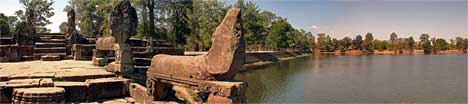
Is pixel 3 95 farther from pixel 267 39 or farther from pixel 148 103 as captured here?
pixel 267 39

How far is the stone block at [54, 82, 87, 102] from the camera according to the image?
719 cm

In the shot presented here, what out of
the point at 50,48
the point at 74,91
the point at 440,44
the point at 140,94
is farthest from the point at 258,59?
the point at 440,44

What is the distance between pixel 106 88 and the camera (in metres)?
7.84

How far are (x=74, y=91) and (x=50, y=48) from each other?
11.9m

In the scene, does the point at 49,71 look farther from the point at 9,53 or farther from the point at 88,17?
the point at 88,17

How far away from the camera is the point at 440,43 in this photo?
9700 cm

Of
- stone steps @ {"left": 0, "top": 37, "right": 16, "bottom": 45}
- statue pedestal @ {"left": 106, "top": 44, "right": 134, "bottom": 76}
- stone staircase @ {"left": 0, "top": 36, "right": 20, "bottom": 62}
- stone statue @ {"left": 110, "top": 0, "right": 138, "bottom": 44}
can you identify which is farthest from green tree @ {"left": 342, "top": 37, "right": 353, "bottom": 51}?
statue pedestal @ {"left": 106, "top": 44, "right": 134, "bottom": 76}

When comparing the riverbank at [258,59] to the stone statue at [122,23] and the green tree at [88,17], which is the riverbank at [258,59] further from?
the stone statue at [122,23]

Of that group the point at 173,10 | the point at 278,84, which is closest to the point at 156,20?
the point at 173,10

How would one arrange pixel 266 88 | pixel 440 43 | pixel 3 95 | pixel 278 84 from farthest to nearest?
1. pixel 440 43
2. pixel 278 84
3. pixel 266 88
4. pixel 3 95

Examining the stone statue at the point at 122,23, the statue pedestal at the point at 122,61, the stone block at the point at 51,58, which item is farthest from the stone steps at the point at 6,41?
the statue pedestal at the point at 122,61

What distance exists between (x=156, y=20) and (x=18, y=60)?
16975 millimetres

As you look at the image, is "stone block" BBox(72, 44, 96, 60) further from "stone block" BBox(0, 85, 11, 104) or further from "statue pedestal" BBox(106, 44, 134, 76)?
"stone block" BBox(0, 85, 11, 104)

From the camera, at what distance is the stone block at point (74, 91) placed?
719 cm
